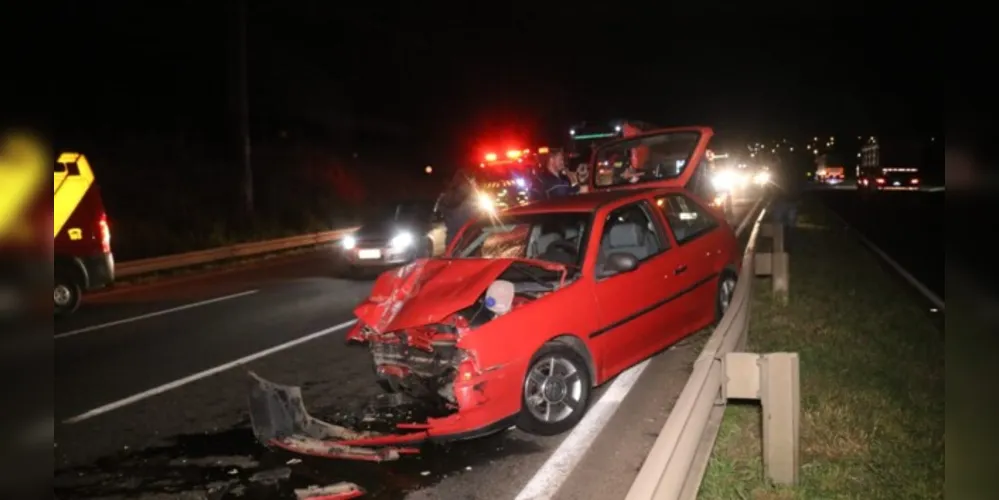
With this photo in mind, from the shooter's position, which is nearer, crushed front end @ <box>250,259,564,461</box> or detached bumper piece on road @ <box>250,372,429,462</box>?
crushed front end @ <box>250,259,564,461</box>

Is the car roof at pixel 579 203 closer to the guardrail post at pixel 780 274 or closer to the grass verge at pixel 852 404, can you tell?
the grass verge at pixel 852 404

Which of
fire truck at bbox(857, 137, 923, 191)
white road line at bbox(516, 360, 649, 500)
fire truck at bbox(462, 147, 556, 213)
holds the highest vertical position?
fire truck at bbox(857, 137, 923, 191)

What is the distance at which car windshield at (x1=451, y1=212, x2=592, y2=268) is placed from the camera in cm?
731

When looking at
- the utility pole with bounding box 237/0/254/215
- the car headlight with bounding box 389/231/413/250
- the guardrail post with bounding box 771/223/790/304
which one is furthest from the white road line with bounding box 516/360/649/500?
the utility pole with bounding box 237/0/254/215

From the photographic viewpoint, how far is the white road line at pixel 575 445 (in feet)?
15.9

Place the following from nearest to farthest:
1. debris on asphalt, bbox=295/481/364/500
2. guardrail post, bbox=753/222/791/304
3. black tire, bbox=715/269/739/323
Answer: debris on asphalt, bbox=295/481/364/500 → black tire, bbox=715/269/739/323 → guardrail post, bbox=753/222/791/304

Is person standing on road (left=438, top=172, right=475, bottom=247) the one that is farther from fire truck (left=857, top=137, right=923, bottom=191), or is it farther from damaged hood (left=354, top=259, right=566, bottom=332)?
fire truck (left=857, top=137, right=923, bottom=191)

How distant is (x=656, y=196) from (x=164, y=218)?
18760 mm

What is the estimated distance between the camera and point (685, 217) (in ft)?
30.5

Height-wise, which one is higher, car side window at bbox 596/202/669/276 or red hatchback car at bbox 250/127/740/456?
car side window at bbox 596/202/669/276

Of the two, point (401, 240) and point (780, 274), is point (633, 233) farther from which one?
point (401, 240)

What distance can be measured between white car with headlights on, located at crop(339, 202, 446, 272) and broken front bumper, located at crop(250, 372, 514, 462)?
32.6 ft

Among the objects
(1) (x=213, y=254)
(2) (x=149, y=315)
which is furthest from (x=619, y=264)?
(1) (x=213, y=254)

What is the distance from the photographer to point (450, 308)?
571 cm
